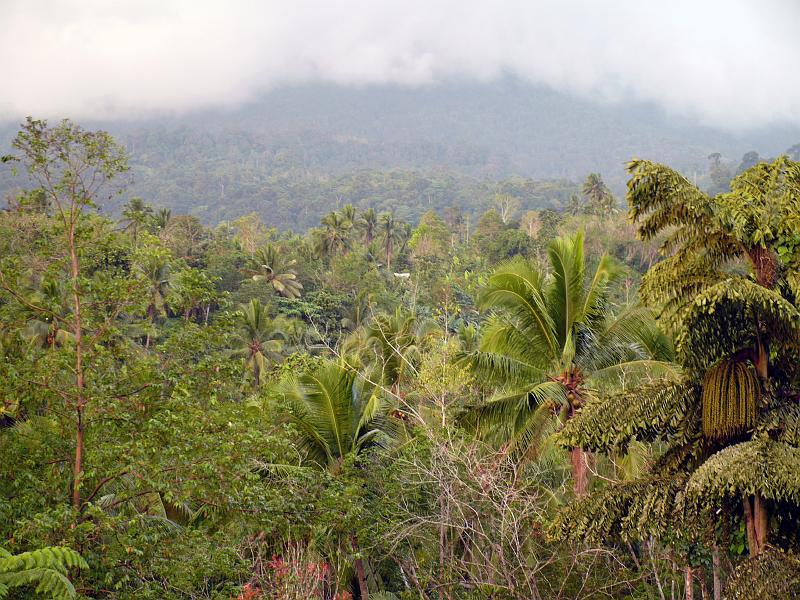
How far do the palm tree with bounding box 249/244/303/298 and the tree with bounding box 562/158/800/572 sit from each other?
4702 cm

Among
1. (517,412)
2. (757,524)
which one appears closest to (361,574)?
(517,412)

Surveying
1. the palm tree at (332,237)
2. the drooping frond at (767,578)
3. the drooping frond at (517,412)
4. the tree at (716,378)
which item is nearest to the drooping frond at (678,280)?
the tree at (716,378)

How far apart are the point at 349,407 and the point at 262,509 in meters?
4.11

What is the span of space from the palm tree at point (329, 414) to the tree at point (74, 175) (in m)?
5.04

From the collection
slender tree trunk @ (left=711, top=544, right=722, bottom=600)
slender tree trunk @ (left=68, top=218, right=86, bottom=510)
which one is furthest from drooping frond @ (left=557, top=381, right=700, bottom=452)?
slender tree trunk @ (left=68, top=218, right=86, bottom=510)

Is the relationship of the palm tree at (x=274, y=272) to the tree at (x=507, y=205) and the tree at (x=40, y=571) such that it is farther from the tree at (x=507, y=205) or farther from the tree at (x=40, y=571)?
the tree at (x=507, y=205)

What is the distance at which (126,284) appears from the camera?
366 inches

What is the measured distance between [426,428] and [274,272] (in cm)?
4442

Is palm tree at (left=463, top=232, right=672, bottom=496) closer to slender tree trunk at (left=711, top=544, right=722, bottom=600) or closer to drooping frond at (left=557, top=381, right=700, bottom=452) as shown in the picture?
slender tree trunk at (left=711, top=544, right=722, bottom=600)

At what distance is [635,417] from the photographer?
7.58m

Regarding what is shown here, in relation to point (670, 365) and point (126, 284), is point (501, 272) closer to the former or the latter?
point (670, 365)

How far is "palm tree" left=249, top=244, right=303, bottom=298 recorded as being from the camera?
178ft

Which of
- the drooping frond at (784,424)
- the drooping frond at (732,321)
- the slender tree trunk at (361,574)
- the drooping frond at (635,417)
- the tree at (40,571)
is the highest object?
the drooping frond at (732,321)

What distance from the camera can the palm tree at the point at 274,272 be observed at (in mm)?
54156
